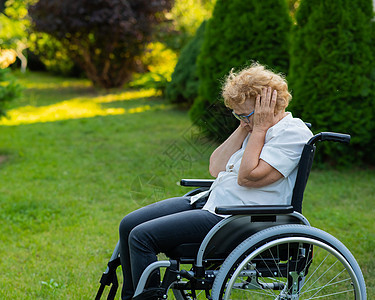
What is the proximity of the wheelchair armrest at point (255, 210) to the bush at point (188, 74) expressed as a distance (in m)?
6.95

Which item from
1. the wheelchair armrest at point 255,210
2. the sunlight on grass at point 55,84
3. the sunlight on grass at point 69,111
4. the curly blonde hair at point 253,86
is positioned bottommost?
the sunlight on grass at point 55,84

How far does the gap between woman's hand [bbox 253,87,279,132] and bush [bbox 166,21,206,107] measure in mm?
6756

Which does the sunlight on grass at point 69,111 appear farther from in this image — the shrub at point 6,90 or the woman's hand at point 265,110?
the woman's hand at point 265,110

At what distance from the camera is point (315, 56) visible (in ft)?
16.6

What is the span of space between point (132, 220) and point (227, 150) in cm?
55

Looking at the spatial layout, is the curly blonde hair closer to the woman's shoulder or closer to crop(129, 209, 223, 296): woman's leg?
the woman's shoulder

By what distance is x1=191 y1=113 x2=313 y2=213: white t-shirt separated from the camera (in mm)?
1887

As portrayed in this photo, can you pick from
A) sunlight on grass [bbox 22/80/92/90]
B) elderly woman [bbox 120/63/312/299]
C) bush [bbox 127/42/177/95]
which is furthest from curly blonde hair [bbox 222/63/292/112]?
sunlight on grass [bbox 22/80/92/90]

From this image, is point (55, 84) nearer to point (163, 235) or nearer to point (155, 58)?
point (155, 58)

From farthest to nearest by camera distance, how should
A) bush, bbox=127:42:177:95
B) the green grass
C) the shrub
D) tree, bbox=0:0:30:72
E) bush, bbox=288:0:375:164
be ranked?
tree, bbox=0:0:30:72 < bush, bbox=127:42:177:95 < the shrub < bush, bbox=288:0:375:164 < the green grass

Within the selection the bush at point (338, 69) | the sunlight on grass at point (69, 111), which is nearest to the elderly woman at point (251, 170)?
the bush at point (338, 69)

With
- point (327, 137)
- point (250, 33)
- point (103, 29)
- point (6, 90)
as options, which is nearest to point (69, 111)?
point (103, 29)

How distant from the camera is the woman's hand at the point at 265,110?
1942mm

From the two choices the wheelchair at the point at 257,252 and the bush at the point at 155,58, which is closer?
the wheelchair at the point at 257,252
